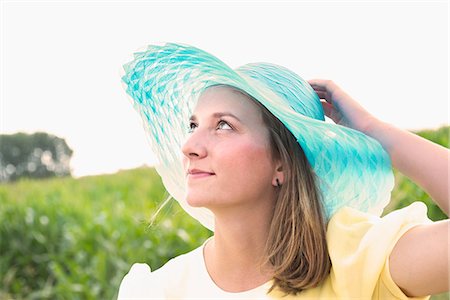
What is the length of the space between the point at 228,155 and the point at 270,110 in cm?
18

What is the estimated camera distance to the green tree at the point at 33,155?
1144 cm

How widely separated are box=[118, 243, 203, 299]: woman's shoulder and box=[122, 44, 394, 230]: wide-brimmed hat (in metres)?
0.24

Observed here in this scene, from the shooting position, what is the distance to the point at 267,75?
2361 millimetres

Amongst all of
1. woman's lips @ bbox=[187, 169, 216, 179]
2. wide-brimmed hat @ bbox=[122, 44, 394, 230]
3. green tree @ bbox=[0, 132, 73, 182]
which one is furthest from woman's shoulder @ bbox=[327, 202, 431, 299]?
green tree @ bbox=[0, 132, 73, 182]

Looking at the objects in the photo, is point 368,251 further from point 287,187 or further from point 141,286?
point 141,286

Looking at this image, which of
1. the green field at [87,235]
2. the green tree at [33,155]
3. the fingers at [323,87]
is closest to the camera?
the fingers at [323,87]

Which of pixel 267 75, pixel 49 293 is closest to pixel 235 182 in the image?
pixel 267 75

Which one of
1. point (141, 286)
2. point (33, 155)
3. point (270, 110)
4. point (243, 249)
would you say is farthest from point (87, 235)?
point (33, 155)

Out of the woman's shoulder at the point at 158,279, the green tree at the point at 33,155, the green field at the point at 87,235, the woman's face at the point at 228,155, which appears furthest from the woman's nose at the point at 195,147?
the green tree at the point at 33,155

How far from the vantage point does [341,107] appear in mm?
2316

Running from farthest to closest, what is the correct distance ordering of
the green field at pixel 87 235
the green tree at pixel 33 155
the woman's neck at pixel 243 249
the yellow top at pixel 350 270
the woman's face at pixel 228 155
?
the green tree at pixel 33 155, the green field at pixel 87 235, the woman's neck at pixel 243 249, the woman's face at pixel 228 155, the yellow top at pixel 350 270

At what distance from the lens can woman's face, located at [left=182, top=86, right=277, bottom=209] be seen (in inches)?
84.2

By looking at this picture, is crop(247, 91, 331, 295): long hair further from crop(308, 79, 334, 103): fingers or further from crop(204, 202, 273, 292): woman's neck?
crop(308, 79, 334, 103): fingers

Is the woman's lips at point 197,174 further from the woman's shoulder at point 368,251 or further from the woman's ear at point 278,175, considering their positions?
the woman's shoulder at point 368,251
